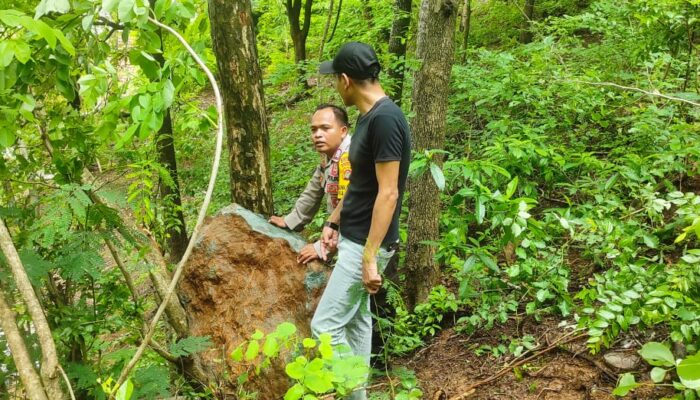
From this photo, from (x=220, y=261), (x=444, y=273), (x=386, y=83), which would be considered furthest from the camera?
(x=386, y=83)

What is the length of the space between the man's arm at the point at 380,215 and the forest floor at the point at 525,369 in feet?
3.37

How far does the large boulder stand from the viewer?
3.61m

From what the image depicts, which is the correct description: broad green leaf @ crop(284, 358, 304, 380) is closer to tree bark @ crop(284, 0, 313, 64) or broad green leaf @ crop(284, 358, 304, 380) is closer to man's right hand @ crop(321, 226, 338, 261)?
man's right hand @ crop(321, 226, 338, 261)

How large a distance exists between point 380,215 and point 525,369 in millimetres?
1445

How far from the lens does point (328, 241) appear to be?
3.62m

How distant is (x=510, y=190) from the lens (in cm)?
294

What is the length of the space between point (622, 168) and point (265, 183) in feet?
9.34

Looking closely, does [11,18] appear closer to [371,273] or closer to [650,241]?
[371,273]

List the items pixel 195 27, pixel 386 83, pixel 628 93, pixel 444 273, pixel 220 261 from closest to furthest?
pixel 195 27 → pixel 220 261 → pixel 444 273 → pixel 628 93 → pixel 386 83

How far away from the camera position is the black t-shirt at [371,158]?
9.00 feet

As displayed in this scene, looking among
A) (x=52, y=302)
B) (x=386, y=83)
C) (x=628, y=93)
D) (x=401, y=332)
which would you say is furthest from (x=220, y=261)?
(x=628, y=93)

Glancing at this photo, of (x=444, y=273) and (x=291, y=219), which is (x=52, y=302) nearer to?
(x=291, y=219)

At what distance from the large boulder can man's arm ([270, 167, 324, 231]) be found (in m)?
0.10

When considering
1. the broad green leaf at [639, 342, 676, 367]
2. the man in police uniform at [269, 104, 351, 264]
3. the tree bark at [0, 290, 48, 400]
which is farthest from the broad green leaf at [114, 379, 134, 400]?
the man in police uniform at [269, 104, 351, 264]
